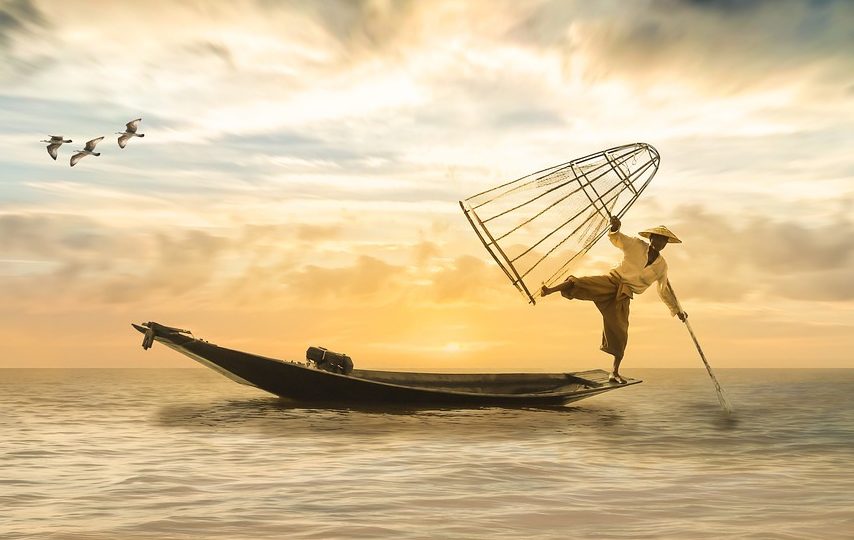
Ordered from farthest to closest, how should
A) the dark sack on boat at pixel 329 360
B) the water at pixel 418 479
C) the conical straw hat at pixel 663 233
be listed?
the dark sack on boat at pixel 329 360 < the conical straw hat at pixel 663 233 < the water at pixel 418 479

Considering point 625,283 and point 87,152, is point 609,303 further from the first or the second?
point 87,152

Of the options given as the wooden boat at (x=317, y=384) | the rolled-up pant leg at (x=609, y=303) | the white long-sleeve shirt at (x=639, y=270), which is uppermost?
the white long-sleeve shirt at (x=639, y=270)

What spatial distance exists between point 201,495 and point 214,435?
534cm

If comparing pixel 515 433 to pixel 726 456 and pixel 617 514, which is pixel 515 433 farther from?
pixel 617 514

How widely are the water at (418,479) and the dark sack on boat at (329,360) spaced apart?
217 cm

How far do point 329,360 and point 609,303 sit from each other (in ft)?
21.3

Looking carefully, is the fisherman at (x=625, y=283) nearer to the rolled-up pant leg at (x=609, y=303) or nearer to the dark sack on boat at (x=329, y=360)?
the rolled-up pant leg at (x=609, y=303)

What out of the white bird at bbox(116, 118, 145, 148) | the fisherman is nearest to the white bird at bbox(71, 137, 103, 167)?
the white bird at bbox(116, 118, 145, 148)

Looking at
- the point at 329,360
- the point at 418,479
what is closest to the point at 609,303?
the point at 329,360

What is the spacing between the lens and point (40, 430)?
49.1 feet

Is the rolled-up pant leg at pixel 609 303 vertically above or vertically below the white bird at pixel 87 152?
below

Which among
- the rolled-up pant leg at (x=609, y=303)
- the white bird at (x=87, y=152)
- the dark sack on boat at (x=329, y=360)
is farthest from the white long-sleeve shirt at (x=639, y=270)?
the white bird at (x=87, y=152)

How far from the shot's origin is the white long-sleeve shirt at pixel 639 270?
51.2ft

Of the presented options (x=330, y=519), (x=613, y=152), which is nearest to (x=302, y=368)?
(x=613, y=152)
